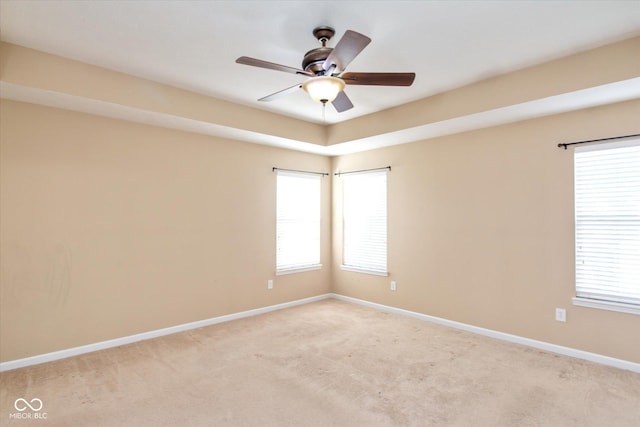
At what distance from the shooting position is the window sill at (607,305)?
3.00 metres

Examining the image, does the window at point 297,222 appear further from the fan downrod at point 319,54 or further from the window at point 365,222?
the fan downrod at point 319,54

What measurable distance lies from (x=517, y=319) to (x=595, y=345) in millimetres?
670

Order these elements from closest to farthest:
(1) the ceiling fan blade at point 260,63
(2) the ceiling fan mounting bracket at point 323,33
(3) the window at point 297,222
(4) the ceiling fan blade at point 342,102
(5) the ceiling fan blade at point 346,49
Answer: (5) the ceiling fan blade at point 346,49, (1) the ceiling fan blade at point 260,63, (2) the ceiling fan mounting bracket at point 323,33, (4) the ceiling fan blade at point 342,102, (3) the window at point 297,222

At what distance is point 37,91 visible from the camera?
2.86 m

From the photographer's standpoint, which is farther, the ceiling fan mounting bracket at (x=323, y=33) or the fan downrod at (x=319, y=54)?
the ceiling fan mounting bracket at (x=323, y=33)

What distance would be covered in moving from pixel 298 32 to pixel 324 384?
A: 276 centimetres

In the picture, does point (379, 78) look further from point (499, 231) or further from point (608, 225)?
point (608, 225)

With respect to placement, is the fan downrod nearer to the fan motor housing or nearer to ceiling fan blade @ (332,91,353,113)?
the fan motor housing

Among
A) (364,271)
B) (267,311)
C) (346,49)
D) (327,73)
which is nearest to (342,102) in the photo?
(327,73)

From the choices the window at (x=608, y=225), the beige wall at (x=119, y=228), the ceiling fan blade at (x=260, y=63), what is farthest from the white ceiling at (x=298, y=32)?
the window at (x=608, y=225)

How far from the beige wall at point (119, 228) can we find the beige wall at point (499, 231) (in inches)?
77.8

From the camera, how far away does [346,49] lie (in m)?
2.04

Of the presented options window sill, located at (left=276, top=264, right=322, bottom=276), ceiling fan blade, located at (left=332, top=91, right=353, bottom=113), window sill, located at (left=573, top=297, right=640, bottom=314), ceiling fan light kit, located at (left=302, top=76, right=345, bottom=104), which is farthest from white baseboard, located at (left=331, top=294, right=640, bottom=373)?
ceiling fan light kit, located at (left=302, top=76, right=345, bottom=104)


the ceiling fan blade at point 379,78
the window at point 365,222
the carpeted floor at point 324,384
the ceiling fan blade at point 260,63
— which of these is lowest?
the carpeted floor at point 324,384
